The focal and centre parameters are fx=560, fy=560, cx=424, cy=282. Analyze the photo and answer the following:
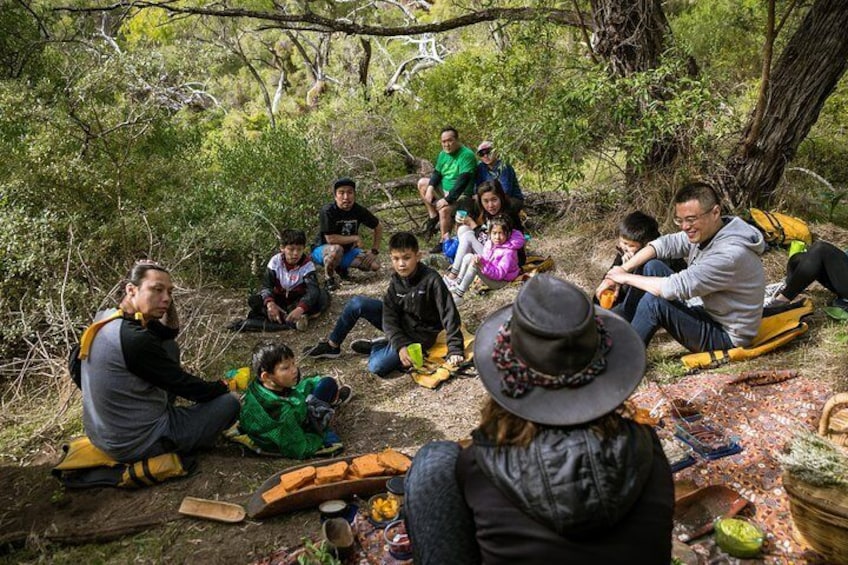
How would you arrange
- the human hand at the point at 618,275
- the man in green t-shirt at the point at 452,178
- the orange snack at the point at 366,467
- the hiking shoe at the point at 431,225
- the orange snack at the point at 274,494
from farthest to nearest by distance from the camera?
the hiking shoe at the point at 431,225 → the man in green t-shirt at the point at 452,178 → the human hand at the point at 618,275 → the orange snack at the point at 366,467 → the orange snack at the point at 274,494

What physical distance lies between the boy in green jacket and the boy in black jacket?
3.11ft

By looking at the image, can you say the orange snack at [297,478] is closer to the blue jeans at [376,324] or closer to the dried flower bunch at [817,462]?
the blue jeans at [376,324]

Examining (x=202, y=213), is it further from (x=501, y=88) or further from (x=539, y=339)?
(x=539, y=339)

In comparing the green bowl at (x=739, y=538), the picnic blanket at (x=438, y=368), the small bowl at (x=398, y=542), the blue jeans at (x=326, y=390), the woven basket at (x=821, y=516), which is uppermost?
the woven basket at (x=821, y=516)

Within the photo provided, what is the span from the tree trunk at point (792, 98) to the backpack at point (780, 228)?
0.58 m

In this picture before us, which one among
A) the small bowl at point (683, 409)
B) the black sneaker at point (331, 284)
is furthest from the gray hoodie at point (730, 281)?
the black sneaker at point (331, 284)

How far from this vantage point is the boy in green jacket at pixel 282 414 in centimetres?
325

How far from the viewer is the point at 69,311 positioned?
448cm

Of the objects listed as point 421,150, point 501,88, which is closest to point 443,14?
point 421,150

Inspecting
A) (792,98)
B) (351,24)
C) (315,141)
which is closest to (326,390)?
(351,24)

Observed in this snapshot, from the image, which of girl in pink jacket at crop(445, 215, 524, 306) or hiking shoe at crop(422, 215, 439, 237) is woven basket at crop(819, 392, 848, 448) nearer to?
girl in pink jacket at crop(445, 215, 524, 306)

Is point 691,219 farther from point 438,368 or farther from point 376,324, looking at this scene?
point 376,324

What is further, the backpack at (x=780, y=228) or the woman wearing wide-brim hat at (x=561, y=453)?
the backpack at (x=780, y=228)

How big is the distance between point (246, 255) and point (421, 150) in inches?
227
